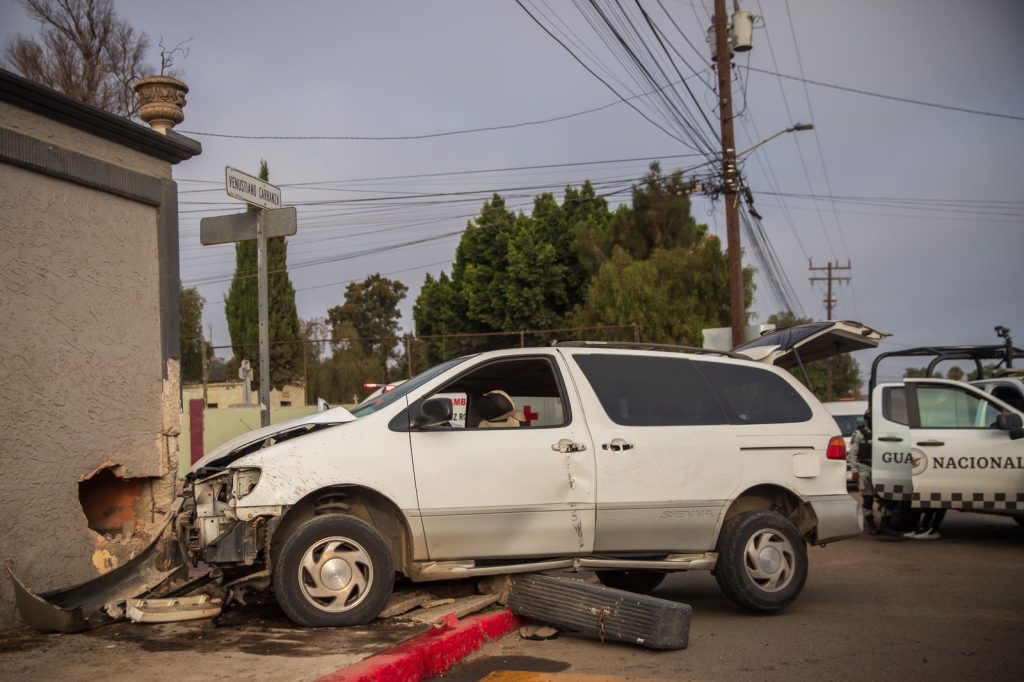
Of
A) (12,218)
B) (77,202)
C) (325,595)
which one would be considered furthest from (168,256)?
(325,595)

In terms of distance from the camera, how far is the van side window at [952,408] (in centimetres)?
1144

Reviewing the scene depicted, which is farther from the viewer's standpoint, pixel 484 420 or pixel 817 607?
pixel 817 607

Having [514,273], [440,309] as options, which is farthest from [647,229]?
[440,309]

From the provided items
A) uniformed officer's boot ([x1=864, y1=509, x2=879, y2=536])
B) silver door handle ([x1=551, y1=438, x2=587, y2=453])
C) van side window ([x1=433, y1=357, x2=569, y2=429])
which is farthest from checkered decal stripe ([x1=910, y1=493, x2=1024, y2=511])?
silver door handle ([x1=551, y1=438, x2=587, y2=453])

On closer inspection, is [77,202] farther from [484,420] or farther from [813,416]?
[813,416]

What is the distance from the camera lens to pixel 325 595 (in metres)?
6.09

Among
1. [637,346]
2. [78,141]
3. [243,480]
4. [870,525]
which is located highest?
[78,141]

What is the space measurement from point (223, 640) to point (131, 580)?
50.2 inches

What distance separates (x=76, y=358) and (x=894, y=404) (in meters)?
9.11

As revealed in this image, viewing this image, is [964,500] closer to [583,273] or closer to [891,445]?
[891,445]

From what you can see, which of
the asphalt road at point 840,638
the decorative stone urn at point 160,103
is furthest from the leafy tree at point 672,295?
the decorative stone urn at point 160,103

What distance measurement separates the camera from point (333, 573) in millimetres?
6109

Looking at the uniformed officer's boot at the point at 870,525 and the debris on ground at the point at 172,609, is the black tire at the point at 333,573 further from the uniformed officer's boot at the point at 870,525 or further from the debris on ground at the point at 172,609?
the uniformed officer's boot at the point at 870,525

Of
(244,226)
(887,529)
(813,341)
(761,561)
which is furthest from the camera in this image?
(887,529)
